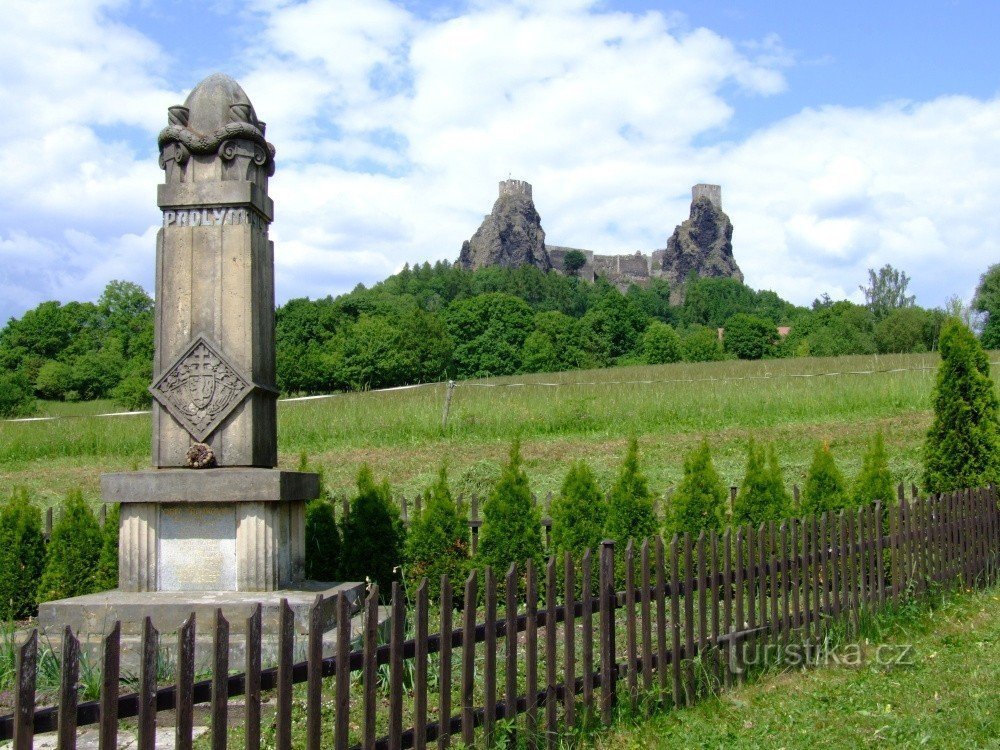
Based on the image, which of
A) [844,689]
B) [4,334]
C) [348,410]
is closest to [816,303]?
[4,334]

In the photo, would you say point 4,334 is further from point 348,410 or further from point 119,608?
point 119,608

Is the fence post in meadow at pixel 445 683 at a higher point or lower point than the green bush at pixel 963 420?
lower

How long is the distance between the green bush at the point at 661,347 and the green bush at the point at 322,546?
7668 centimetres

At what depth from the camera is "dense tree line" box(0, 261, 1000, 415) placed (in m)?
65.9

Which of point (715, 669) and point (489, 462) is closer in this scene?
point (715, 669)

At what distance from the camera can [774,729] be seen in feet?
15.4

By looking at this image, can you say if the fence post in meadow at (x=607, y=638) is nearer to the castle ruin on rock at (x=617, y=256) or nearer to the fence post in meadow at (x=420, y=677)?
the fence post in meadow at (x=420, y=677)

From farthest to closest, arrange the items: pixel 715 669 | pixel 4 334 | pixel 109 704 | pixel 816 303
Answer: pixel 816 303, pixel 4 334, pixel 715 669, pixel 109 704

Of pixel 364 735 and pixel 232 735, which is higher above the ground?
pixel 364 735

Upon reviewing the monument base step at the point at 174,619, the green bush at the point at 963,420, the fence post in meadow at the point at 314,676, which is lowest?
the monument base step at the point at 174,619

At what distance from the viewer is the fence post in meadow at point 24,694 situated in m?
2.66

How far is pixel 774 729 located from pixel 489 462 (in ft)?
27.6

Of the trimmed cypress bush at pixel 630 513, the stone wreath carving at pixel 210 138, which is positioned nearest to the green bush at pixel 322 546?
the trimmed cypress bush at pixel 630 513

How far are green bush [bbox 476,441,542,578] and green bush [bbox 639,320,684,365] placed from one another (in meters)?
76.5
